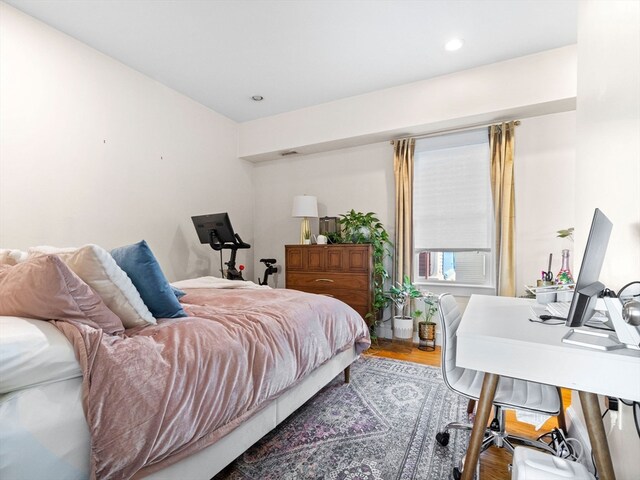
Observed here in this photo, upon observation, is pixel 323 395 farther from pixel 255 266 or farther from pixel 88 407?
pixel 255 266

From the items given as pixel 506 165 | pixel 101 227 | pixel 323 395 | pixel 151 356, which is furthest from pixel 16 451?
pixel 506 165

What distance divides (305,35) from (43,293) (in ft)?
9.26

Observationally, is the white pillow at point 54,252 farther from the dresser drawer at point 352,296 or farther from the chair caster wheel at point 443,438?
the dresser drawer at point 352,296

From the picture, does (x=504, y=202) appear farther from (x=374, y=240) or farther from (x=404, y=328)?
(x=404, y=328)

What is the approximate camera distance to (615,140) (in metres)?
1.33

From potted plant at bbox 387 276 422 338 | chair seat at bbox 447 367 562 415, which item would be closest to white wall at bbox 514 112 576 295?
potted plant at bbox 387 276 422 338

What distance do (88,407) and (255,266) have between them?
4.13 m

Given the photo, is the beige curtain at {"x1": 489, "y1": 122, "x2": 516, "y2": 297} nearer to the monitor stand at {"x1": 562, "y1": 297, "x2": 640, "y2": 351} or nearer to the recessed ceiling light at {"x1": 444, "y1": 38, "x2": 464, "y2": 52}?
the recessed ceiling light at {"x1": 444, "y1": 38, "x2": 464, "y2": 52}

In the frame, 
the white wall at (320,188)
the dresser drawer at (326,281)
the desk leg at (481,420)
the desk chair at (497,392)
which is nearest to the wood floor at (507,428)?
the desk chair at (497,392)

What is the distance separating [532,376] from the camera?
0.98 metres

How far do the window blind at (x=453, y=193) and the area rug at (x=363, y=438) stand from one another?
71.6 inches

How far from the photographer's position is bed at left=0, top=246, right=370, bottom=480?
2.82ft

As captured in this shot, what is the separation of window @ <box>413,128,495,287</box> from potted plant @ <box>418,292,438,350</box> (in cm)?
29

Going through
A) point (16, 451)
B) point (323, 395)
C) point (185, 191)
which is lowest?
point (323, 395)
